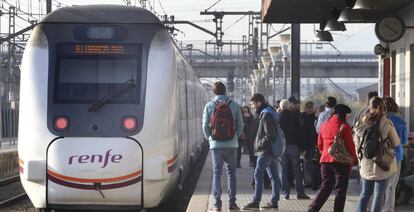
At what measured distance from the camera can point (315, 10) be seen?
14.9 metres

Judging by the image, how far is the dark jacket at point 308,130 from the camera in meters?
13.6

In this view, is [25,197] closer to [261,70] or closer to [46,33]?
[46,33]

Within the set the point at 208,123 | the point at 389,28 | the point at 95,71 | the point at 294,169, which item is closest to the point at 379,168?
the point at 208,123

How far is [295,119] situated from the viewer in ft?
42.7

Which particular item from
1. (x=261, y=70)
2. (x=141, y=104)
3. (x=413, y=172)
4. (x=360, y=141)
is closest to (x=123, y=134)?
(x=141, y=104)

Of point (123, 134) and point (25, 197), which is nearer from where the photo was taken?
point (123, 134)

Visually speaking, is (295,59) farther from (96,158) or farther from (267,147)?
(96,158)

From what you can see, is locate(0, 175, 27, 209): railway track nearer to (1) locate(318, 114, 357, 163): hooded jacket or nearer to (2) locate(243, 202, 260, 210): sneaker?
(2) locate(243, 202, 260, 210): sneaker

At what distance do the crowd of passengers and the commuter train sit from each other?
0.73 metres

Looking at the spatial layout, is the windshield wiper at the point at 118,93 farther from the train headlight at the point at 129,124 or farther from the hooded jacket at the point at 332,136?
the hooded jacket at the point at 332,136

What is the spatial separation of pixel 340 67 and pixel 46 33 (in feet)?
245

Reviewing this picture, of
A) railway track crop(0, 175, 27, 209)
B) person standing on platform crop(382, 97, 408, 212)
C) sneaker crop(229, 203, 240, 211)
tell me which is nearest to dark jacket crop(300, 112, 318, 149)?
sneaker crop(229, 203, 240, 211)

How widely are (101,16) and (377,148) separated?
432 centimetres

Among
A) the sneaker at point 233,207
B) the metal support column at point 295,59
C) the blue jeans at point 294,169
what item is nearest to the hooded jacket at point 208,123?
the sneaker at point 233,207
